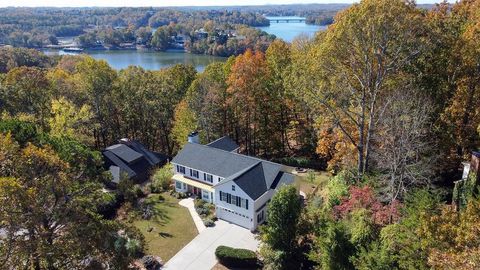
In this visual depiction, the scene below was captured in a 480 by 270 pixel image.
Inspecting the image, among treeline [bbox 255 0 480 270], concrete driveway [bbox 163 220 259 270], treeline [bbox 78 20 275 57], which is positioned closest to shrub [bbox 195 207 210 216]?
concrete driveway [bbox 163 220 259 270]

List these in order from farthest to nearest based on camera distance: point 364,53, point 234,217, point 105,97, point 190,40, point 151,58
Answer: point 190,40, point 151,58, point 105,97, point 234,217, point 364,53

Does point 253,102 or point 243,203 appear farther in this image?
point 253,102

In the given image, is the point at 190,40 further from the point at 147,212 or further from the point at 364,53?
the point at 364,53

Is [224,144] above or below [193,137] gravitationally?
below

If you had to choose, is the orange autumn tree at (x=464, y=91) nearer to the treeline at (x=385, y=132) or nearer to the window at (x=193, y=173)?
the treeline at (x=385, y=132)

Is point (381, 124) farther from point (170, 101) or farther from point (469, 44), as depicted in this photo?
point (170, 101)

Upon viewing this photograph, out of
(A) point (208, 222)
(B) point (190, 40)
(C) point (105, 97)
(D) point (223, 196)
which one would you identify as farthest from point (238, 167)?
(B) point (190, 40)

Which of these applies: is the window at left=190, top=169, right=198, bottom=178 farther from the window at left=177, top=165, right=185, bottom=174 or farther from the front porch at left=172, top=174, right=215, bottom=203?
the window at left=177, top=165, right=185, bottom=174
